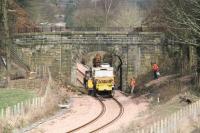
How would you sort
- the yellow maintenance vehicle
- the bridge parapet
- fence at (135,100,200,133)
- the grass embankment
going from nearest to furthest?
fence at (135,100,200,133)
the grass embankment
the yellow maintenance vehicle
the bridge parapet

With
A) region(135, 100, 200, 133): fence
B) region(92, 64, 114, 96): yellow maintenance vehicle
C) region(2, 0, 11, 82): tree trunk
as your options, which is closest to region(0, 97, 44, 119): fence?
region(135, 100, 200, 133): fence

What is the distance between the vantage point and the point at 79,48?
181 ft

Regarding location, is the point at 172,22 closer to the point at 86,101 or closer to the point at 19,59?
the point at 86,101

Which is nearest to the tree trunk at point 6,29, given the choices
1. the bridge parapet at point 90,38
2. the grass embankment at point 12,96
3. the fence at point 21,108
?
the bridge parapet at point 90,38

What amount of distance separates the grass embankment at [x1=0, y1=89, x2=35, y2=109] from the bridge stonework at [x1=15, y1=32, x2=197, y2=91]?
43.7ft

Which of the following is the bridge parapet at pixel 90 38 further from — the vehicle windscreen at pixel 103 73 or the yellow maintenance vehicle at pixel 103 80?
the vehicle windscreen at pixel 103 73

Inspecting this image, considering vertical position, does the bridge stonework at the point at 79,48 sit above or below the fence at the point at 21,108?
above

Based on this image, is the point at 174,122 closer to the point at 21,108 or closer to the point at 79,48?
the point at 21,108

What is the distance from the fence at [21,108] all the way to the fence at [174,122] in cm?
887

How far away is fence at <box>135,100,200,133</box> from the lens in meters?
21.3

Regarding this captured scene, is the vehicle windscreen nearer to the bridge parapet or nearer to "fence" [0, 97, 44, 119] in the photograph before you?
the bridge parapet

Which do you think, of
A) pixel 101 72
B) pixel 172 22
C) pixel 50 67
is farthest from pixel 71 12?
pixel 172 22

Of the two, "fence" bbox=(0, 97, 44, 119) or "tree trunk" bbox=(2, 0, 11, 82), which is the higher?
"tree trunk" bbox=(2, 0, 11, 82)

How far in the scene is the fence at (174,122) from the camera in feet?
69.9
